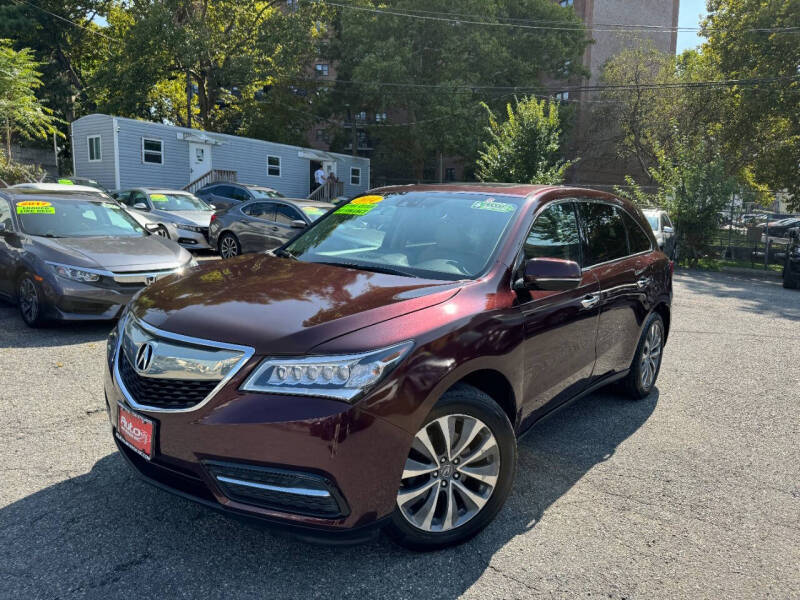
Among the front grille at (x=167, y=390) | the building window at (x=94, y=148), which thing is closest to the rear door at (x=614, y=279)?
the front grille at (x=167, y=390)

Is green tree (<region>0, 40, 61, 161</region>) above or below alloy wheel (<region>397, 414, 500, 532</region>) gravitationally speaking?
above

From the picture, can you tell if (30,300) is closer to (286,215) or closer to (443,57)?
(286,215)

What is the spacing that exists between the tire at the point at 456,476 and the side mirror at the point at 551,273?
2.36 feet

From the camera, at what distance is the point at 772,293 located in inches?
504

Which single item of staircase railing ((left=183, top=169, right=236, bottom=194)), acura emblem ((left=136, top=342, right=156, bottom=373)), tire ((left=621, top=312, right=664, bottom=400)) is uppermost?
staircase railing ((left=183, top=169, right=236, bottom=194))

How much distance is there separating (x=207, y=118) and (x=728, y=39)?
24.5 m

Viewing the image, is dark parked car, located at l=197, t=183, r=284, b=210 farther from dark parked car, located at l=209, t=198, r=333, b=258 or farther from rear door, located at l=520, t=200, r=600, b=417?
rear door, located at l=520, t=200, r=600, b=417

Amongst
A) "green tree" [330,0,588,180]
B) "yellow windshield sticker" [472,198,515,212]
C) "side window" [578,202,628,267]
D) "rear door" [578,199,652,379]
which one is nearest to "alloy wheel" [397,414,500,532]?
"yellow windshield sticker" [472,198,515,212]

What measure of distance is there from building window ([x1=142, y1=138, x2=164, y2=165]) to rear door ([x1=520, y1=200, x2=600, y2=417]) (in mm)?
22663

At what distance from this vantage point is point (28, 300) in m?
6.50

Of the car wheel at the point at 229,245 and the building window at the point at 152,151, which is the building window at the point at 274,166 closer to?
the building window at the point at 152,151

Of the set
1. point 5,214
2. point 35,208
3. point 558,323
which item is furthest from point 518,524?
point 5,214

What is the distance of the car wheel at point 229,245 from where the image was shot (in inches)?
511

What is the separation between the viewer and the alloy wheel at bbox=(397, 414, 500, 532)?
255 centimetres
